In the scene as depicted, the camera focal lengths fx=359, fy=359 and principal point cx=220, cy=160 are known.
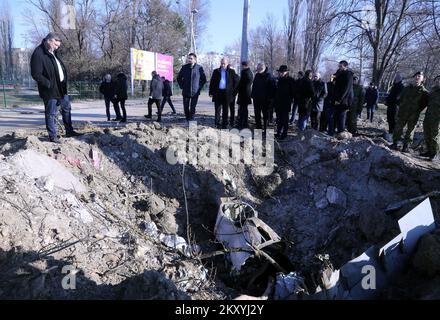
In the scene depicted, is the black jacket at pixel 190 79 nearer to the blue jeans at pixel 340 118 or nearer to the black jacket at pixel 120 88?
the black jacket at pixel 120 88

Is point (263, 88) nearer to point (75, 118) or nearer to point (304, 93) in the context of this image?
point (304, 93)

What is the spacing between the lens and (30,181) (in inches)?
180

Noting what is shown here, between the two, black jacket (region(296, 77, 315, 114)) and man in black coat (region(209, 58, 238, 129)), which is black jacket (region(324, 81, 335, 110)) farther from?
man in black coat (region(209, 58, 238, 129))

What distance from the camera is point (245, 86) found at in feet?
27.7

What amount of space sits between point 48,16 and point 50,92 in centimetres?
Result: 2722

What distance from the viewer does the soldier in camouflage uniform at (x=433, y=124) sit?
270 inches

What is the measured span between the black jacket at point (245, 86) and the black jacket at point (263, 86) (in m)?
0.16

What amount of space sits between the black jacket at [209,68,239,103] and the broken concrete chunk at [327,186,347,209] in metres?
Answer: 3.37

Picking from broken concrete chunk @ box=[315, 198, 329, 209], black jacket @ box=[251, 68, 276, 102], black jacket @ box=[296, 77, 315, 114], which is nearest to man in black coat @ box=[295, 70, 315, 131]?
black jacket @ box=[296, 77, 315, 114]

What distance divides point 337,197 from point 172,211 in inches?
112

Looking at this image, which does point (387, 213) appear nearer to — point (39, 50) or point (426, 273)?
point (426, 273)

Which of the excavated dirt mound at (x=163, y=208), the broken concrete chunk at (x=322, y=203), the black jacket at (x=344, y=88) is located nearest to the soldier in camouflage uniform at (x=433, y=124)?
the excavated dirt mound at (x=163, y=208)

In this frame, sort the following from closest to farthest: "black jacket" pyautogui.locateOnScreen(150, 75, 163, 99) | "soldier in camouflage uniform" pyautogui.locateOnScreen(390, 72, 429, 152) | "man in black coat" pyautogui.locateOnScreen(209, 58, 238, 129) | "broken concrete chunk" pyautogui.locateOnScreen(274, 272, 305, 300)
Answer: "broken concrete chunk" pyautogui.locateOnScreen(274, 272, 305, 300)
"soldier in camouflage uniform" pyautogui.locateOnScreen(390, 72, 429, 152)
"man in black coat" pyautogui.locateOnScreen(209, 58, 238, 129)
"black jacket" pyautogui.locateOnScreen(150, 75, 163, 99)

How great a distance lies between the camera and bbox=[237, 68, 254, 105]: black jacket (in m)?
8.45
